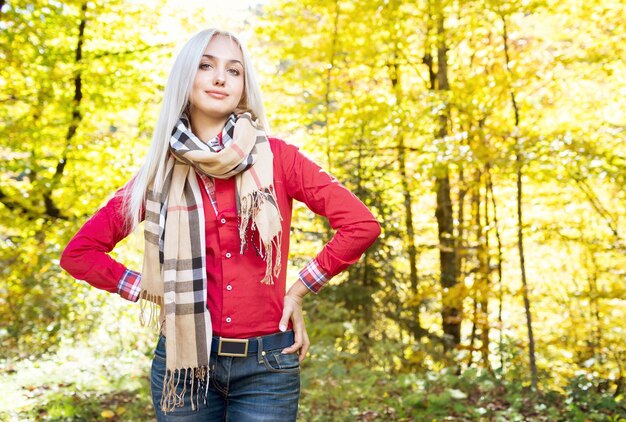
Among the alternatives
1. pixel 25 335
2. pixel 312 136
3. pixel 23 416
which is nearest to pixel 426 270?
pixel 312 136

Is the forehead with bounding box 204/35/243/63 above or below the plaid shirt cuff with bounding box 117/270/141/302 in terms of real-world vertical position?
above

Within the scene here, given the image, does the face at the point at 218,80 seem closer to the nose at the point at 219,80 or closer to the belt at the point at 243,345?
the nose at the point at 219,80

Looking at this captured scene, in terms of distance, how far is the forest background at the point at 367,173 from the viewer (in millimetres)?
5297

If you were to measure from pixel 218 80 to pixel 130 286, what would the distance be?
2.23 ft

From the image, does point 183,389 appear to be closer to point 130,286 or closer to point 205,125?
point 130,286

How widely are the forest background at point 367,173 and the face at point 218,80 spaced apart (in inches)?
128

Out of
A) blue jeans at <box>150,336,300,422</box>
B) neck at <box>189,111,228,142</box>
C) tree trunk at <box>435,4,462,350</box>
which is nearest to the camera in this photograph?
blue jeans at <box>150,336,300,422</box>

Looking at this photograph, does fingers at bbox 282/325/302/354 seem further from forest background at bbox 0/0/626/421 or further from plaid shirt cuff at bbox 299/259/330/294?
forest background at bbox 0/0/626/421

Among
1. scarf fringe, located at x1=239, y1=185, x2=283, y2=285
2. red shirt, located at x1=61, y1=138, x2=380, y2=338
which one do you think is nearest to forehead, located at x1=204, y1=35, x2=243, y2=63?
red shirt, located at x1=61, y1=138, x2=380, y2=338

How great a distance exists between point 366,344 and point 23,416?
347cm

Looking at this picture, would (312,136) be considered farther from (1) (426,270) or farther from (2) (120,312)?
(1) (426,270)

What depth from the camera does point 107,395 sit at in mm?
5469

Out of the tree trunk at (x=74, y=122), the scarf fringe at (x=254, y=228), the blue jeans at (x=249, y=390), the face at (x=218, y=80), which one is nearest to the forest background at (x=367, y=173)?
the tree trunk at (x=74, y=122)

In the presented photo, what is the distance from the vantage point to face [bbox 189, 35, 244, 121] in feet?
6.29
